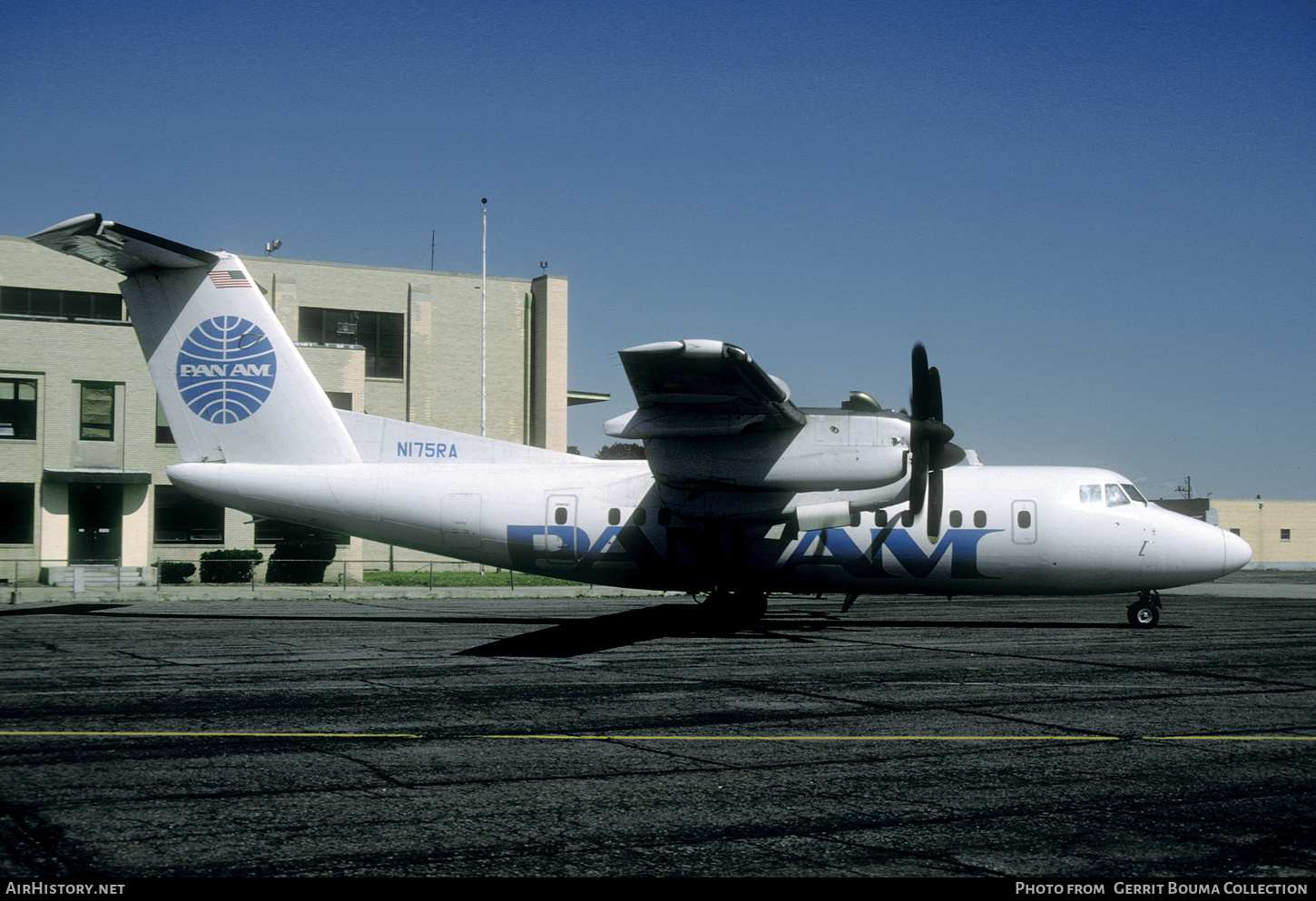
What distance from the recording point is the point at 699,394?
1769 centimetres

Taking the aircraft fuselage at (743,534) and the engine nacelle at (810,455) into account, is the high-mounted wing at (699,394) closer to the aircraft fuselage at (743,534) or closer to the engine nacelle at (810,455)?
the engine nacelle at (810,455)

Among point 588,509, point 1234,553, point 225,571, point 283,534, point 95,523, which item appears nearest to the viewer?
point 1234,553

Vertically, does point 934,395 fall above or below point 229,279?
below

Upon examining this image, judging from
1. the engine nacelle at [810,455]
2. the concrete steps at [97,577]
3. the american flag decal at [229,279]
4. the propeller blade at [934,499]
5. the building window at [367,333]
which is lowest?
the concrete steps at [97,577]

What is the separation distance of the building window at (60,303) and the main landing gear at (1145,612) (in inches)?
1710

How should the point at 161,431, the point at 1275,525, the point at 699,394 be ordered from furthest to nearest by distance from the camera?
1. the point at 1275,525
2. the point at 161,431
3. the point at 699,394

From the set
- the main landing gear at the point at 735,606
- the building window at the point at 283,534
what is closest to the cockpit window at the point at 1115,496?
the main landing gear at the point at 735,606

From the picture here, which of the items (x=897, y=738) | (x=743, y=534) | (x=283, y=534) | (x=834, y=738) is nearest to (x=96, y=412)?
(x=283, y=534)

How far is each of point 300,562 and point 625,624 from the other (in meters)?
22.3

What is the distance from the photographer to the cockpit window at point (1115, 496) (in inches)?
856

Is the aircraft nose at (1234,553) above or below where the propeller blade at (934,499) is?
below

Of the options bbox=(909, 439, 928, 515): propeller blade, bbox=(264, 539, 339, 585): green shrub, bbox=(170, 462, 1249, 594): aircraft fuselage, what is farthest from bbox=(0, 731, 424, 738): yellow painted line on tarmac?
bbox=(264, 539, 339, 585): green shrub

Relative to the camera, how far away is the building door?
42.3 metres

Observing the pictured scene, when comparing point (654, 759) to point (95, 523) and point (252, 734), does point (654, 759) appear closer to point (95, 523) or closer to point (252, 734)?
point (252, 734)
